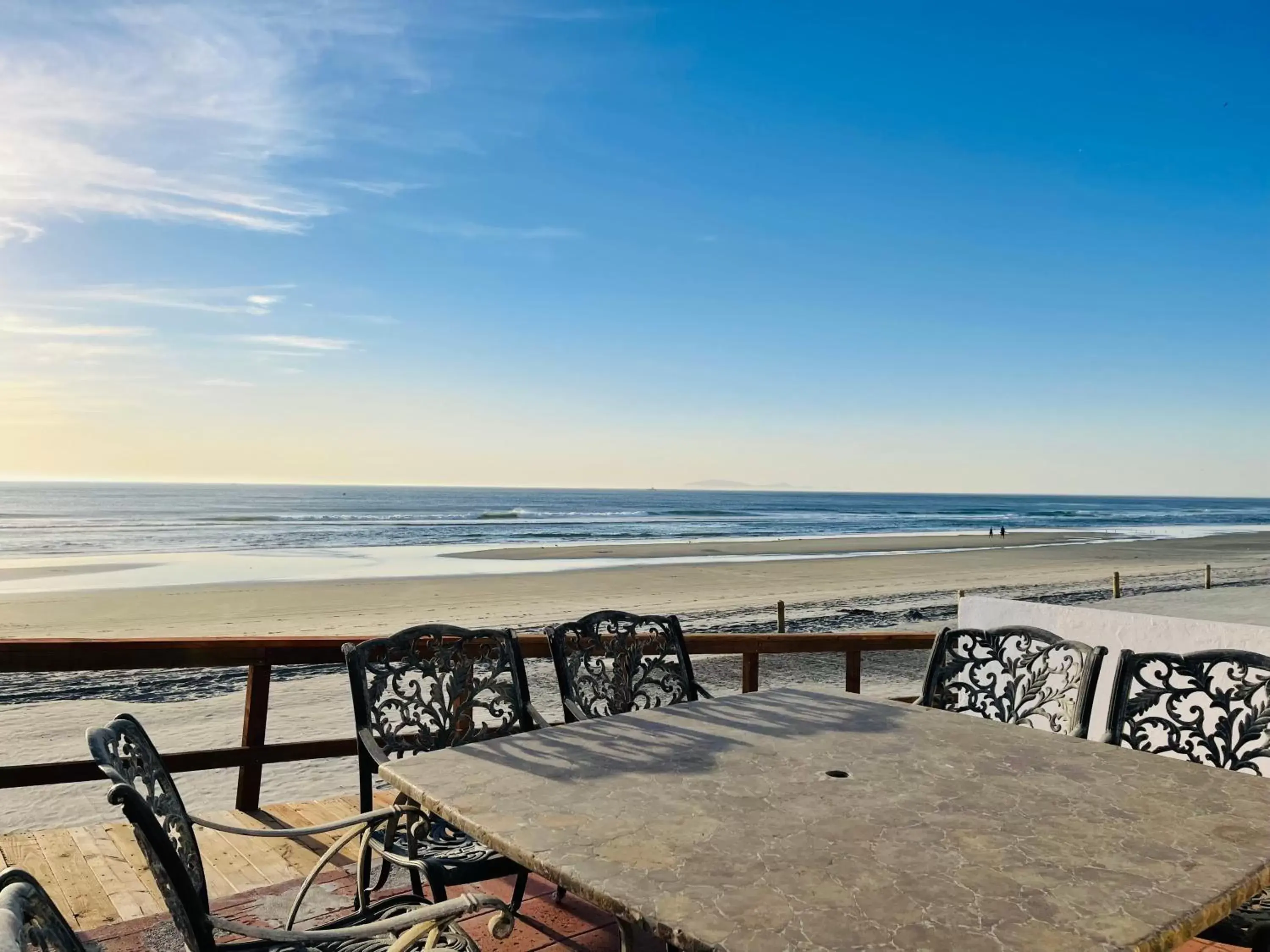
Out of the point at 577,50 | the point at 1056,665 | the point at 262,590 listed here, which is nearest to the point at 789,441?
the point at 262,590

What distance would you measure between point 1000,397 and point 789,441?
134 ft

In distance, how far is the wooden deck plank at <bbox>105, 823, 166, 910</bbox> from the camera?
118 inches

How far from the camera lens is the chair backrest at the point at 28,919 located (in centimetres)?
87

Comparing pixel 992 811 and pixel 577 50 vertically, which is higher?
pixel 577 50

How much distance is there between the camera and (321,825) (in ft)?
7.20

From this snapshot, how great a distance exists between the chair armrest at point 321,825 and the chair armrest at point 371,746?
17cm

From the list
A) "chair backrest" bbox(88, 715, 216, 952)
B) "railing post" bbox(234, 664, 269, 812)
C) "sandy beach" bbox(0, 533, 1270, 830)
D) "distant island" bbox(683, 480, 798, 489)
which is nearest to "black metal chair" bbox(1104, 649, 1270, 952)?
"chair backrest" bbox(88, 715, 216, 952)

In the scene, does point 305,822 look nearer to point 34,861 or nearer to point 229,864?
point 229,864

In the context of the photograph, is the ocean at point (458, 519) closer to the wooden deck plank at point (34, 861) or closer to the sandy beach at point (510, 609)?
the sandy beach at point (510, 609)

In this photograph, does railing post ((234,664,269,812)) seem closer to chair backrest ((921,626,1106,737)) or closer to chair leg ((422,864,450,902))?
chair leg ((422,864,450,902))

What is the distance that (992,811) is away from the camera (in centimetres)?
185

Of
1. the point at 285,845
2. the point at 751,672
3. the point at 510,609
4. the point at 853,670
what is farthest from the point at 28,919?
the point at 510,609

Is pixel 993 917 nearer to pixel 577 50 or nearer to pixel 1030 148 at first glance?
pixel 577 50

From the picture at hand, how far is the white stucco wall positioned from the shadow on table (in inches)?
41.6
